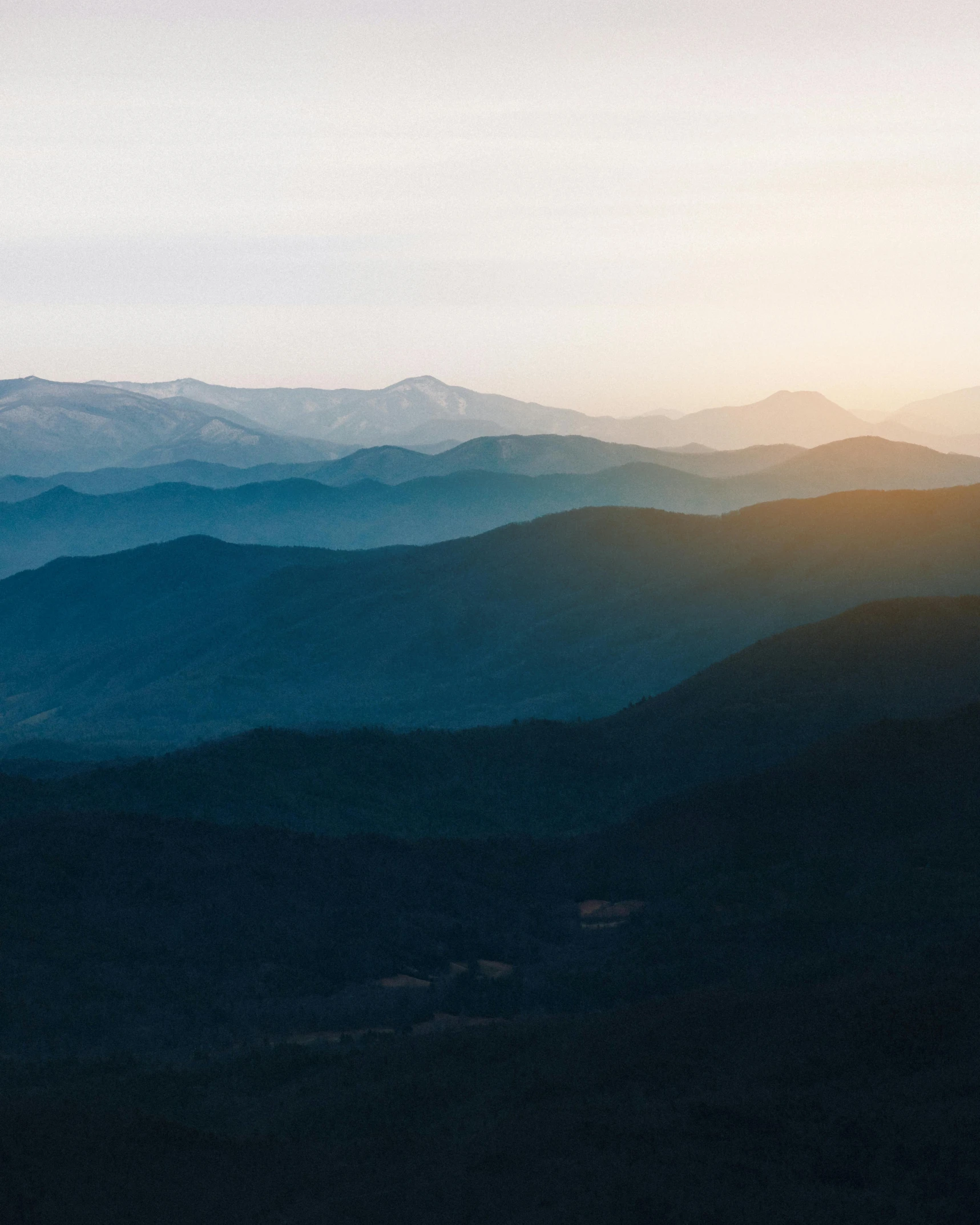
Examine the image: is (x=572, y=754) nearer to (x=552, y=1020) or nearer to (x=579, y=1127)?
(x=552, y=1020)

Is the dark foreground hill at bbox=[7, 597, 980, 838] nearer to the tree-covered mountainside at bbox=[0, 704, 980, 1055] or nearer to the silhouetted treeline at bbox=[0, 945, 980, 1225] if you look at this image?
the tree-covered mountainside at bbox=[0, 704, 980, 1055]

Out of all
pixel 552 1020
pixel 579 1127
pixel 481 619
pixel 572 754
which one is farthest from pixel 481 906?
pixel 481 619

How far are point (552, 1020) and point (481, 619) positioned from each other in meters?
70.4

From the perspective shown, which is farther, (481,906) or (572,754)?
(572,754)

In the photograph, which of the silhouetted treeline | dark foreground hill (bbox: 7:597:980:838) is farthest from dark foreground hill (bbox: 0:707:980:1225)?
dark foreground hill (bbox: 7:597:980:838)

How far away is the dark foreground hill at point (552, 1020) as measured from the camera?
16344mm

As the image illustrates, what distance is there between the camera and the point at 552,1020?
24.1 metres

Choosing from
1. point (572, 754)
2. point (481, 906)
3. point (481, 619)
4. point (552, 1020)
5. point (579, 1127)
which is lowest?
point (481, 906)

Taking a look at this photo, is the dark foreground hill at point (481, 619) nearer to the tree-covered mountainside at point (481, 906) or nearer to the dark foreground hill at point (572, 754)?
the dark foreground hill at point (572, 754)

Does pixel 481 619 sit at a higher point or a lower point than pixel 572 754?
higher

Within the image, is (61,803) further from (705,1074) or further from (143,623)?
(143,623)

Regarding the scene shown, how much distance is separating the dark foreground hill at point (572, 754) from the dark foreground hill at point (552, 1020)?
7.71m

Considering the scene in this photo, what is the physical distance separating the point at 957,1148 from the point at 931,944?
948 cm

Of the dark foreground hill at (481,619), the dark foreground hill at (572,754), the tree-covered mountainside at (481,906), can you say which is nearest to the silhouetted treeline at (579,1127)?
the tree-covered mountainside at (481,906)
